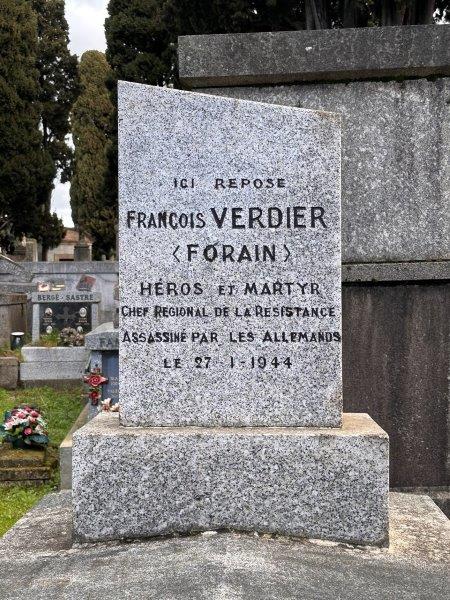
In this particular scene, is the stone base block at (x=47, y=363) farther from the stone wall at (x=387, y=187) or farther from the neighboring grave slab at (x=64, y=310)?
the stone wall at (x=387, y=187)

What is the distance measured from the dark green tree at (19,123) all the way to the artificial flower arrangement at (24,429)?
57.6ft

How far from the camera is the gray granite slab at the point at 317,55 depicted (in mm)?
3891

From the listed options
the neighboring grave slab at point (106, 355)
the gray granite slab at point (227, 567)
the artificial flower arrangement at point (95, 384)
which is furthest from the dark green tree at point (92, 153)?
the gray granite slab at point (227, 567)

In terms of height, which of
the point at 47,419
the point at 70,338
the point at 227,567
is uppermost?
the point at 70,338

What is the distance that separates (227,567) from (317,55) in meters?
2.64

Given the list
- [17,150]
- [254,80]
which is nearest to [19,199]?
[17,150]

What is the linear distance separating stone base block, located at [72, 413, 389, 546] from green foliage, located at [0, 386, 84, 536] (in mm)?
2413

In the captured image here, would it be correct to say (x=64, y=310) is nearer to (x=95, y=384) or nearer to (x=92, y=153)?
(x=95, y=384)

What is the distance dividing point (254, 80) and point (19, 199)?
20.9m

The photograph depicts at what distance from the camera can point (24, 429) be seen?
6.42 metres

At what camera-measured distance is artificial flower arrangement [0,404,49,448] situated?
6.40 metres

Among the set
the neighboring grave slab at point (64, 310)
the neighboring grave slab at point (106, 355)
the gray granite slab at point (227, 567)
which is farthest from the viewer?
the neighboring grave slab at point (64, 310)

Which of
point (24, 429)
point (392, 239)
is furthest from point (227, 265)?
point (24, 429)

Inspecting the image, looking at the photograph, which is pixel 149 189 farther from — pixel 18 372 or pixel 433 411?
pixel 18 372
